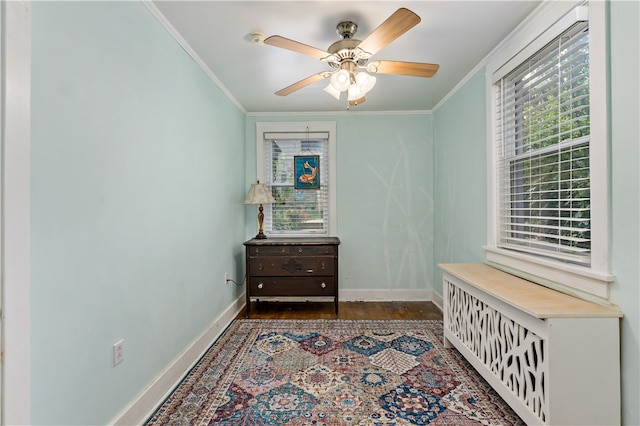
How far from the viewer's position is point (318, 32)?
6.84 feet

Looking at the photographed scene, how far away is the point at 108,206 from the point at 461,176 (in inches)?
114

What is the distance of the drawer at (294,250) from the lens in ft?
11.2

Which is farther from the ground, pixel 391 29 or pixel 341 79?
pixel 391 29

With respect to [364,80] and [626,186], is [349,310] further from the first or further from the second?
[626,186]

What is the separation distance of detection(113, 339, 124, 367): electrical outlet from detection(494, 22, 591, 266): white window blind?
241 cm

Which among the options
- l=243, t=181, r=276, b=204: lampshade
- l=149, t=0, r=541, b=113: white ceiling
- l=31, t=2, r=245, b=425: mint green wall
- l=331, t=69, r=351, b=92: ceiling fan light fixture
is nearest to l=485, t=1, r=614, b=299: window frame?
l=149, t=0, r=541, b=113: white ceiling

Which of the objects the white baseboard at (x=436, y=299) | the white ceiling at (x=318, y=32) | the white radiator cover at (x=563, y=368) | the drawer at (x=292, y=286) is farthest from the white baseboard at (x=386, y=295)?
the white ceiling at (x=318, y=32)

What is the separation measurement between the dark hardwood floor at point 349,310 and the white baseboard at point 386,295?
4.0 inches

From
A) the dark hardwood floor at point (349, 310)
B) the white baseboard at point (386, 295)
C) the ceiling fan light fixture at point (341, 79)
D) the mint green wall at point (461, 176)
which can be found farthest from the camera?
the white baseboard at point (386, 295)

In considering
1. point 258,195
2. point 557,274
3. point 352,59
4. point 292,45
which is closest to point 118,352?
point 292,45

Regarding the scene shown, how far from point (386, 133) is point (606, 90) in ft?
8.33

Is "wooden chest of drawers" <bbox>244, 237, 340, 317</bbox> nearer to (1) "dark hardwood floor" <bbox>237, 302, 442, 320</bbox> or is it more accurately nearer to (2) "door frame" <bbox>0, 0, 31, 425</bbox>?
(1) "dark hardwood floor" <bbox>237, 302, 442, 320</bbox>

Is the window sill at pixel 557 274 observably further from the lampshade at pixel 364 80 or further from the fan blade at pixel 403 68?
the lampshade at pixel 364 80

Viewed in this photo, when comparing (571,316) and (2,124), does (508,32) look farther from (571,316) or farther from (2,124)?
(2,124)
